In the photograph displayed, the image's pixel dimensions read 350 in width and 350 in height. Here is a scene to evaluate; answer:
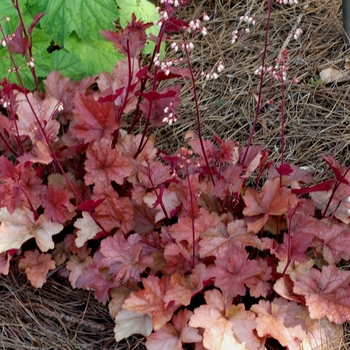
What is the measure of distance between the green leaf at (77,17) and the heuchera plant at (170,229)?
0.48 meters

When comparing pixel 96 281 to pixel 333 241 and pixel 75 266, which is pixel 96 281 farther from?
pixel 333 241

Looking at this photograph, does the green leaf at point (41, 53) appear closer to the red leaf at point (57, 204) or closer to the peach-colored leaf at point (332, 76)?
the red leaf at point (57, 204)

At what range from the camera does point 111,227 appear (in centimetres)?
187

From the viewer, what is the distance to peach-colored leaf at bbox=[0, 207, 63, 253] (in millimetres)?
1855

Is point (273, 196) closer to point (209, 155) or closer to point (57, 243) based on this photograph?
point (209, 155)

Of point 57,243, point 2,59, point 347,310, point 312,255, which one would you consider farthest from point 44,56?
point 347,310

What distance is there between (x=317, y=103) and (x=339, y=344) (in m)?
1.13

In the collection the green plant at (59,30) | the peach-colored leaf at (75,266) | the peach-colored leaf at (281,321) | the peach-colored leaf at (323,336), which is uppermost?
the green plant at (59,30)

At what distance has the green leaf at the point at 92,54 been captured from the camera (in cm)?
250

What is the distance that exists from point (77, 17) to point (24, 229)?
3.43 feet

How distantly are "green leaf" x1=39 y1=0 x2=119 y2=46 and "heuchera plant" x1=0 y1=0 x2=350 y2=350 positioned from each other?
48cm

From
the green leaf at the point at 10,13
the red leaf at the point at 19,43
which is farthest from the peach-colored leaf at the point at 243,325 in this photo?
the green leaf at the point at 10,13

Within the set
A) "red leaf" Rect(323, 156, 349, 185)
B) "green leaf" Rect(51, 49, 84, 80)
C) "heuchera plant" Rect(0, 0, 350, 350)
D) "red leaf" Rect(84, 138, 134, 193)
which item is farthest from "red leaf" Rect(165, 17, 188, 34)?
"green leaf" Rect(51, 49, 84, 80)

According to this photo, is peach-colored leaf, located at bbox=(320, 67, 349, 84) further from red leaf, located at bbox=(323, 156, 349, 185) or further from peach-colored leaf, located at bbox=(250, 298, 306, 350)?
peach-colored leaf, located at bbox=(250, 298, 306, 350)
